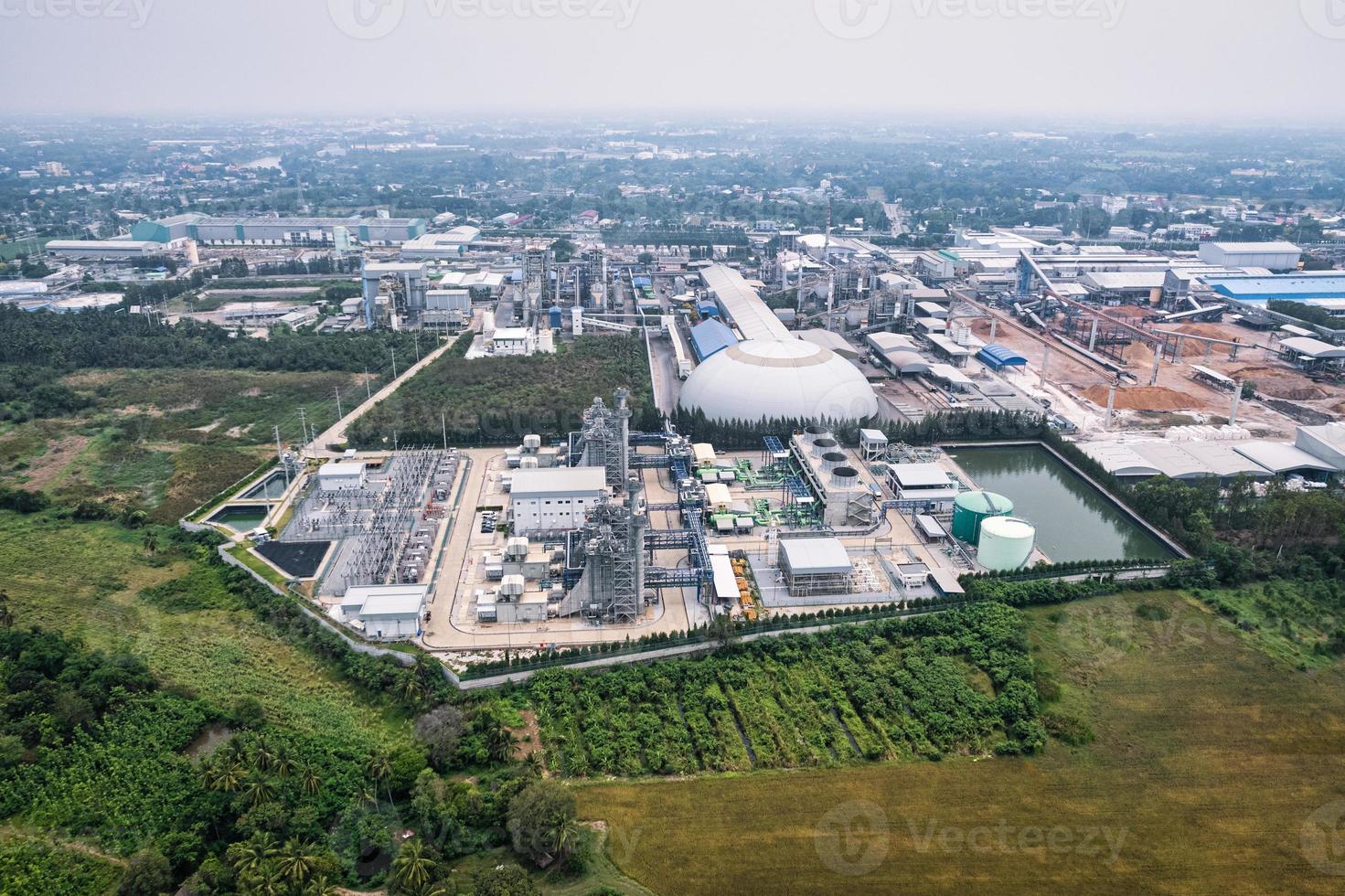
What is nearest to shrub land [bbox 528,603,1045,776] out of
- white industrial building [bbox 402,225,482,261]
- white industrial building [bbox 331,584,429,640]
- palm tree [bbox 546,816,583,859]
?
palm tree [bbox 546,816,583,859]

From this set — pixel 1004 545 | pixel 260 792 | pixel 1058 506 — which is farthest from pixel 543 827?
pixel 1058 506

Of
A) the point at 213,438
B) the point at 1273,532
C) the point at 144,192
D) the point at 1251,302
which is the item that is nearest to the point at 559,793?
the point at 1273,532

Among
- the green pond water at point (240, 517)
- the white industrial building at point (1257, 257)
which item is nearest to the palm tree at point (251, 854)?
the green pond water at point (240, 517)

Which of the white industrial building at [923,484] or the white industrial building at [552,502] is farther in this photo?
the white industrial building at [923,484]

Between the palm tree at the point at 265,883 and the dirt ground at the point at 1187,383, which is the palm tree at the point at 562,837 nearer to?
the palm tree at the point at 265,883

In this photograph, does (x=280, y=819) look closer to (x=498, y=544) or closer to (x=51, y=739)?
(x=51, y=739)

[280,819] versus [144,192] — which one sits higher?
[144,192]
